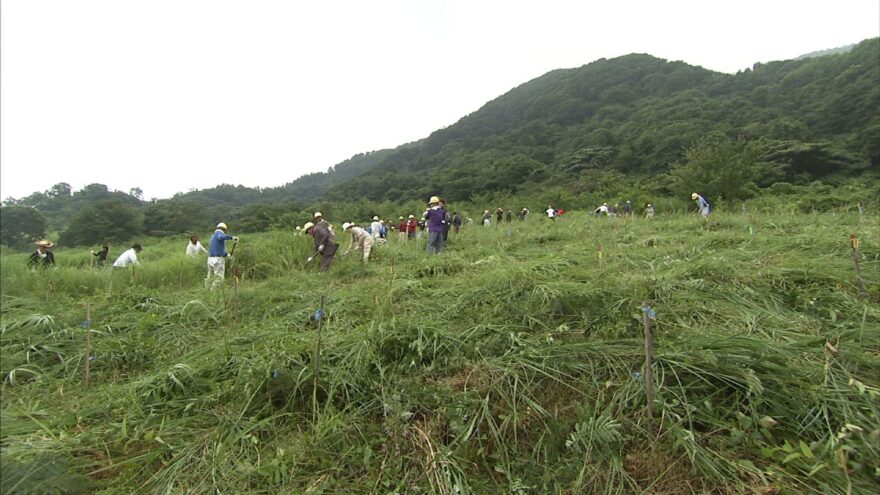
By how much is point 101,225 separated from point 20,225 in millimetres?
7150

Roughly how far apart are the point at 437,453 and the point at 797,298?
10.4 feet

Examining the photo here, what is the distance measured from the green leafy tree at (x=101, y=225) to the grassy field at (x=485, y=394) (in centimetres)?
4129

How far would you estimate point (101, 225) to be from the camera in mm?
34062

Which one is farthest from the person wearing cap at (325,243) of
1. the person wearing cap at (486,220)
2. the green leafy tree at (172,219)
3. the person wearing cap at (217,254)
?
the green leafy tree at (172,219)

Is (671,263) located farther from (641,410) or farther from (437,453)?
(437,453)

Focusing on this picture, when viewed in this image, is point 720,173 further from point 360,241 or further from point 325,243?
point 325,243

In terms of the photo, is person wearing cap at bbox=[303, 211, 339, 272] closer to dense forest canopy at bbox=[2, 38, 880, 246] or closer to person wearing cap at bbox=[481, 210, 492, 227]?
person wearing cap at bbox=[481, 210, 492, 227]

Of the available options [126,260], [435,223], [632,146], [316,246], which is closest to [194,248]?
[126,260]

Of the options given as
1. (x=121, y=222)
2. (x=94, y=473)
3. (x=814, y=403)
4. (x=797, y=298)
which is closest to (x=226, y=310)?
(x=94, y=473)

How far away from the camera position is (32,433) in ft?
6.29

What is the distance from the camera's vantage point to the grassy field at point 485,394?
155 centimetres

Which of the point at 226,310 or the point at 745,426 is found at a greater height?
the point at 226,310

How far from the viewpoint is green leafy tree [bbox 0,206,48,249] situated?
24.4 metres

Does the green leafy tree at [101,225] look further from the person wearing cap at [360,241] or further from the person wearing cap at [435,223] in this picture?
the person wearing cap at [435,223]
